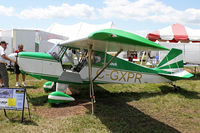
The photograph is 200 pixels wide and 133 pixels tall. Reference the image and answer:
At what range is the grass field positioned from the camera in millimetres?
4164

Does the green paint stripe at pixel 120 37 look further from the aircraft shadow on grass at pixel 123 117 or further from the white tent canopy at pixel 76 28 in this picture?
the white tent canopy at pixel 76 28

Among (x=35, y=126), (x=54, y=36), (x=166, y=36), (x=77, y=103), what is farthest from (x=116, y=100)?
(x=54, y=36)

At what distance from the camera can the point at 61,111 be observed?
5.21 metres

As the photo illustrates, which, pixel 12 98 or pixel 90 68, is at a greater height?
pixel 90 68

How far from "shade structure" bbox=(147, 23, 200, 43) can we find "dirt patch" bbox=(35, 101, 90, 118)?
36.6 ft

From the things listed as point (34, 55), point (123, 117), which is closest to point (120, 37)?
point (123, 117)

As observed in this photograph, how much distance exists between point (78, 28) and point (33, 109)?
24572 millimetres

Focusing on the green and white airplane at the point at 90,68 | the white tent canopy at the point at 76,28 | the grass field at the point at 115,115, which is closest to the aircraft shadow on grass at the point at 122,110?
the grass field at the point at 115,115

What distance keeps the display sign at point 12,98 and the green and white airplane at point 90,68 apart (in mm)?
1251

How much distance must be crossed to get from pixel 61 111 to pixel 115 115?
1514 mm

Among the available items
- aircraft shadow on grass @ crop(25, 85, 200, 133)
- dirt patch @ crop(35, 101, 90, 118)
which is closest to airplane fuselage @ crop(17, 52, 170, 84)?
aircraft shadow on grass @ crop(25, 85, 200, 133)

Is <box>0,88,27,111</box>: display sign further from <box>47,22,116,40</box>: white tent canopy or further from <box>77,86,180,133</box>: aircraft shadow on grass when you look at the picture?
<box>47,22,116,40</box>: white tent canopy

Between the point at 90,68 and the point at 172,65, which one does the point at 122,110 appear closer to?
the point at 90,68

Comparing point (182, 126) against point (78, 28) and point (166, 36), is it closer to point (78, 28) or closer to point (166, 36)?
point (166, 36)
